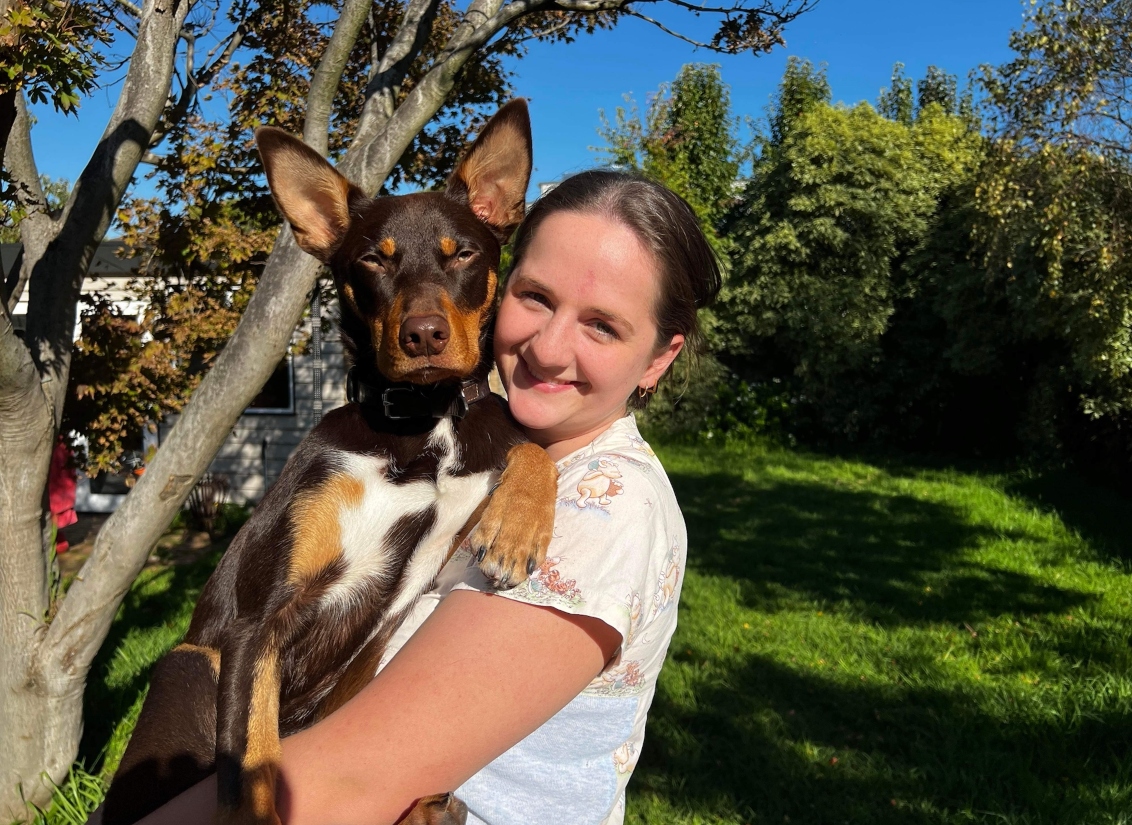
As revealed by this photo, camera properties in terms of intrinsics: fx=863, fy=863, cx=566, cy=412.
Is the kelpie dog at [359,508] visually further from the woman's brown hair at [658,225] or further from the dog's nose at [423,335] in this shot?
the woman's brown hair at [658,225]

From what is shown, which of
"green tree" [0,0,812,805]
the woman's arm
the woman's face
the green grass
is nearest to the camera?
the woman's arm

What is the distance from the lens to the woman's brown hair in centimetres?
176

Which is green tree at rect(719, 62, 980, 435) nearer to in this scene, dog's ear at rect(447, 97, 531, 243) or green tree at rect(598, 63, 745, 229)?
green tree at rect(598, 63, 745, 229)

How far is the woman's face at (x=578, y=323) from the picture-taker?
5.68ft

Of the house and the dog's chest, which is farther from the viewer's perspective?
the house

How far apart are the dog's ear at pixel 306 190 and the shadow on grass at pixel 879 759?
3151mm

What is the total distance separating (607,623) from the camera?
4.80 feet

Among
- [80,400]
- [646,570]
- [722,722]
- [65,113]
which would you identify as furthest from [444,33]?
[646,570]


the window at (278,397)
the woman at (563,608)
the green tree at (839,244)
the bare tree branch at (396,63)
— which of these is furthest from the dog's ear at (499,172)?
the green tree at (839,244)

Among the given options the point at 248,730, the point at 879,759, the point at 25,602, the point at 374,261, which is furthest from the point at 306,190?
the point at 879,759

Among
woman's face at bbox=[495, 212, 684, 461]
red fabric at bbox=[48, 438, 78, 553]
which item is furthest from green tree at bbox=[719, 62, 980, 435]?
woman's face at bbox=[495, 212, 684, 461]

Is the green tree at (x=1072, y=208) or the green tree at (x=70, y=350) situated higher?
the green tree at (x=1072, y=208)

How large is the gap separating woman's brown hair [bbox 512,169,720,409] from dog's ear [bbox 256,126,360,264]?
27.0 inches

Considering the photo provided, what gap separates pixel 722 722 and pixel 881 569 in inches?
132
